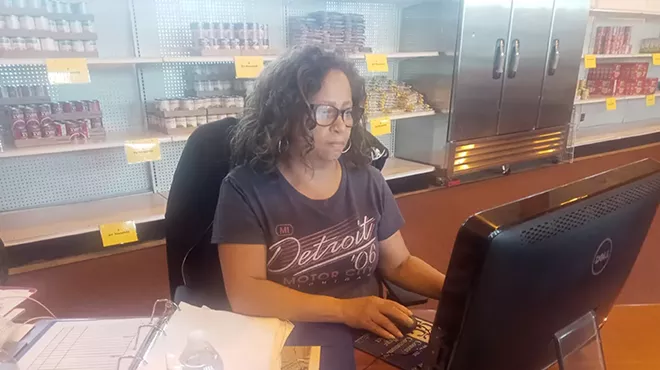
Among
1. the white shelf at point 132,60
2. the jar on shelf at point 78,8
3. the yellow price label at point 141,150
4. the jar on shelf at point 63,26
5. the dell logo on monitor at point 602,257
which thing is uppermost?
the jar on shelf at point 78,8


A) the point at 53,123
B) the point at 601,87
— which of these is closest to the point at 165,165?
the point at 53,123

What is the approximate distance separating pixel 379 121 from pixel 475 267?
89.2 inches

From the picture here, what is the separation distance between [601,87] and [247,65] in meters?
3.04

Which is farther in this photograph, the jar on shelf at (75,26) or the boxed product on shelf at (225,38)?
the boxed product on shelf at (225,38)

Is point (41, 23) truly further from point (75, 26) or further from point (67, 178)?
point (67, 178)

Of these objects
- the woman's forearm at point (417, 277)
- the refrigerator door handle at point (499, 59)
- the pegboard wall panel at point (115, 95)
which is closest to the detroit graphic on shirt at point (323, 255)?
the woman's forearm at point (417, 277)

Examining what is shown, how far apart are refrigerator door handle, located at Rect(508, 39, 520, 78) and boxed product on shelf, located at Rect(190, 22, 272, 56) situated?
5.23 feet

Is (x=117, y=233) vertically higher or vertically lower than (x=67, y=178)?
lower

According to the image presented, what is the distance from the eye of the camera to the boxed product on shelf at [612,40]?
3.80 m

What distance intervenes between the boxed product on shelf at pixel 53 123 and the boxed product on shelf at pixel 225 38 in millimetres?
523

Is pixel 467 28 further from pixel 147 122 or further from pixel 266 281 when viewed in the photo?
pixel 266 281

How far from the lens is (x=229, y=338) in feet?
2.77

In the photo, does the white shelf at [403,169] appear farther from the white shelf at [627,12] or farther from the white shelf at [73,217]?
the white shelf at [627,12]

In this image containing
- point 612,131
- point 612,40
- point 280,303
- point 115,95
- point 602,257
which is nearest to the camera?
point 602,257
